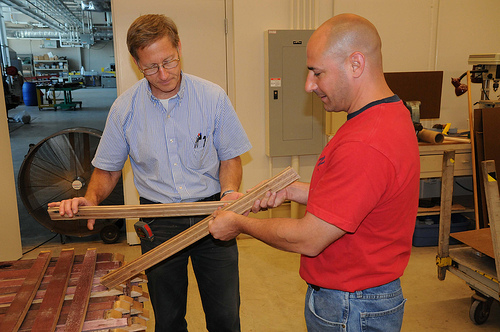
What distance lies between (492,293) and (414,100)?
226 cm

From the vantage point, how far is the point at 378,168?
3.79ft

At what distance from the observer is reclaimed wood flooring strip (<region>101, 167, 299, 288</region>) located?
1.65 metres

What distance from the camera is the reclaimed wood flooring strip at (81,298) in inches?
54.8

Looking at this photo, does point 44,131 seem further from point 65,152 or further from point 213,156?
point 213,156

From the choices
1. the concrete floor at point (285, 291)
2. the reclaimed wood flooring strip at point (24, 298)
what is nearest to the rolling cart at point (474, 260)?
the concrete floor at point (285, 291)

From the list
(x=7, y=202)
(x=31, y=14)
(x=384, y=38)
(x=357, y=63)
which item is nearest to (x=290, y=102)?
(x=384, y=38)

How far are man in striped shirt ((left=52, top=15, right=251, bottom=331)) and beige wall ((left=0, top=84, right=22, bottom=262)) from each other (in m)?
2.29

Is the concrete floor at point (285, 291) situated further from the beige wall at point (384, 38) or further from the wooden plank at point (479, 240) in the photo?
the beige wall at point (384, 38)

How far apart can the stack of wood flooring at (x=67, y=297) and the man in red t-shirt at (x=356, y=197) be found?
58 cm

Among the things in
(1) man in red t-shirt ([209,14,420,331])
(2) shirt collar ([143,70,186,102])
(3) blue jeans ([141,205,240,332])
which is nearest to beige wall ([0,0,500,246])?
(2) shirt collar ([143,70,186,102])

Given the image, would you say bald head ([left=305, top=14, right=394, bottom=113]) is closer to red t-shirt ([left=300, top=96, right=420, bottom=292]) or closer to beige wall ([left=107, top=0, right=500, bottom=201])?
red t-shirt ([left=300, top=96, right=420, bottom=292])

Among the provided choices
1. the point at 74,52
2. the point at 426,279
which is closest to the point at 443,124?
the point at 426,279

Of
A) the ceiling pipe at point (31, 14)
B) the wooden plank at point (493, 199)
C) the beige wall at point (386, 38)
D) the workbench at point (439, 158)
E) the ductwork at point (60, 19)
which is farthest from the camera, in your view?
the ceiling pipe at point (31, 14)

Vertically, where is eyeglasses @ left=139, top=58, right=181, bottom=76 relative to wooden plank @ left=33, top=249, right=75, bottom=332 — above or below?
above
